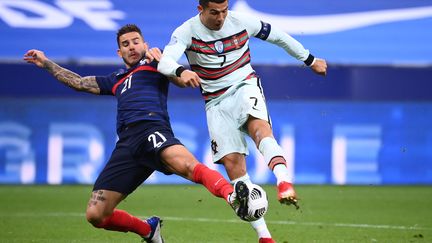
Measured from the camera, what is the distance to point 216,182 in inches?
288

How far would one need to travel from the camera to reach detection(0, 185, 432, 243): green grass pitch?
9.84 meters

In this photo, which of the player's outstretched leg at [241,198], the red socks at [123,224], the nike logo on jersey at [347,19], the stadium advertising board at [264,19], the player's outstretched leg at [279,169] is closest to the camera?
the player's outstretched leg at [241,198]

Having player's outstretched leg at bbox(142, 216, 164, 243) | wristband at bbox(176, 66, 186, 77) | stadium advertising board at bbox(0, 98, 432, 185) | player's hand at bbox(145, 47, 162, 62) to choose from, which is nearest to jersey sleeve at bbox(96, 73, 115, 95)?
player's hand at bbox(145, 47, 162, 62)

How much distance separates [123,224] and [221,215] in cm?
414

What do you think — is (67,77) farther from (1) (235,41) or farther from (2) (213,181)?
(2) (213,181)

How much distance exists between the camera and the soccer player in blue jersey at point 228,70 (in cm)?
827

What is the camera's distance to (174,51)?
8.11 m

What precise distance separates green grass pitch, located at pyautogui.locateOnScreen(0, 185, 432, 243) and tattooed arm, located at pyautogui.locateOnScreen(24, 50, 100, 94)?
65.8 inches

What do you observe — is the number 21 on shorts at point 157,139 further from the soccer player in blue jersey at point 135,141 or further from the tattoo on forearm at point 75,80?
the tattoo on forearm at point 75,80

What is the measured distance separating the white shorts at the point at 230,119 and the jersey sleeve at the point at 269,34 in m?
0.40

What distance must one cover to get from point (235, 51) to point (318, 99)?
8552 millimetres

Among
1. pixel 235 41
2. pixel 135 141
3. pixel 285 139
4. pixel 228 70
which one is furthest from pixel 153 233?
pixel 285 139

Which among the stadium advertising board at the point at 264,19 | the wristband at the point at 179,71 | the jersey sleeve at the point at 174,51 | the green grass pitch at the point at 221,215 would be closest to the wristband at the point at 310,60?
the jersey sleeve at the point at 174,51

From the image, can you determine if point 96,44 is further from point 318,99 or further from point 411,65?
point 411,65
